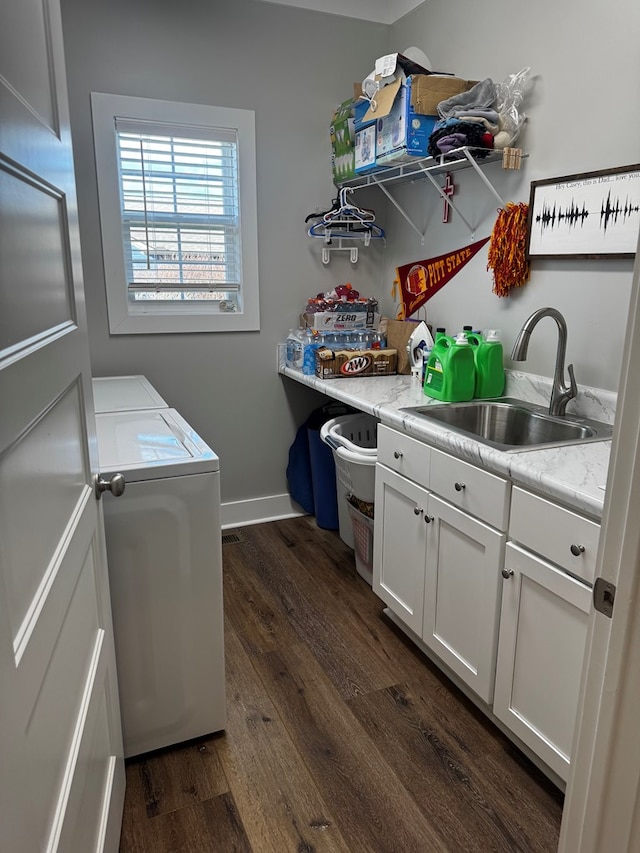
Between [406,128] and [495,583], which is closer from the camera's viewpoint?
[495,583]

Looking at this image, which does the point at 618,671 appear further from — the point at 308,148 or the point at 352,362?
the point at 308,148

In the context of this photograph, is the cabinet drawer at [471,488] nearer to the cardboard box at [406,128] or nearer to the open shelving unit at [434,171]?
→ the open shelving unit at [434,171]

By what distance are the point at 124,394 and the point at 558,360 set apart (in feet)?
5.67

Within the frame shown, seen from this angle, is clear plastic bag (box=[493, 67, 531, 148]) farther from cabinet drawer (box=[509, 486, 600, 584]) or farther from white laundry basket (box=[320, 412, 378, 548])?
cabinet drawer (box=[509, 486, 600, 584])

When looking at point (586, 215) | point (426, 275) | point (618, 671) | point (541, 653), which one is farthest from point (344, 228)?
point (618, 671)

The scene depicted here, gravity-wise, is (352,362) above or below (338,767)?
above

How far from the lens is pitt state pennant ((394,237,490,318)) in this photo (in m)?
2.71

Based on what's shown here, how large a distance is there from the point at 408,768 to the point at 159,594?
2.89 ft

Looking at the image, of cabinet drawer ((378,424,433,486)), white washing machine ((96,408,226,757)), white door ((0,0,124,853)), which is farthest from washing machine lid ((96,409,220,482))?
cabinet drawer ((378,424,433,486))

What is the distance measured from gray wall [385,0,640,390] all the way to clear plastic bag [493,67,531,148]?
3cm

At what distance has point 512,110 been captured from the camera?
224cm

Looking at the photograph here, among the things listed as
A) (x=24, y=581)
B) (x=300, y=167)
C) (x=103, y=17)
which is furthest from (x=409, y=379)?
(x=24, y=581)

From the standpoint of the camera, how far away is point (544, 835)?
1.52 meters

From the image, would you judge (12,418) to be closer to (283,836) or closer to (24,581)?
(24,581)
